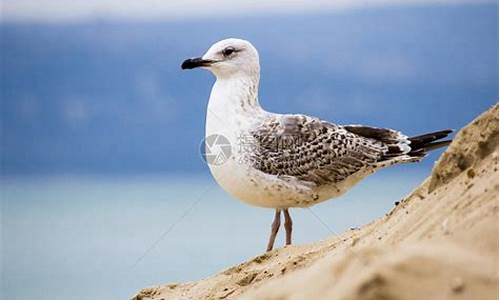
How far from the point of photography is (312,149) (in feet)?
20.2

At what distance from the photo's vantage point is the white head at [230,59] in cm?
625

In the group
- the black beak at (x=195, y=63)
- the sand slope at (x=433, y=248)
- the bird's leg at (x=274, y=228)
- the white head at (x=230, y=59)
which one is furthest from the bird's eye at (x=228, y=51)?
the sand slope at (x=433, y=248)

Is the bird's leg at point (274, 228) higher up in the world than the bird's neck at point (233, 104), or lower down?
lower down

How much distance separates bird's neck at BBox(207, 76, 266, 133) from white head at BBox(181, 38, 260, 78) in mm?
42

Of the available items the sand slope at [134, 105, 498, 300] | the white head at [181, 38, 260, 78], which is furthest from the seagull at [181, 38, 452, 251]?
the sand slope at [134, 105, 498, 300]

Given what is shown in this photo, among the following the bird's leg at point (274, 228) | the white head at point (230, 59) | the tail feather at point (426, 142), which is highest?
the white head at point (230, 59)

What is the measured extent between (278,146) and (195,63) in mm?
722

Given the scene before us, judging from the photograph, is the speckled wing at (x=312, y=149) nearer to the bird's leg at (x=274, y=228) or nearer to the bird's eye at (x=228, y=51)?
the bird's leg at (x=274, y=228)

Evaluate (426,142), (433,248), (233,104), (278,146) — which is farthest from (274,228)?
(433,248)

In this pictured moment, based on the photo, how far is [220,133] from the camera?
609 cm

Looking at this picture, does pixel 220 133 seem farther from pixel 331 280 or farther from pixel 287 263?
pixel 331 280

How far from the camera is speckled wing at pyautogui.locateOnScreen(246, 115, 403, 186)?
6.02 metres

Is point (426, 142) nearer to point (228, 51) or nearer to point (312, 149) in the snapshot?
point (312, 149)

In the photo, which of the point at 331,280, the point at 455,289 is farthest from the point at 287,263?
the point at 455,289
